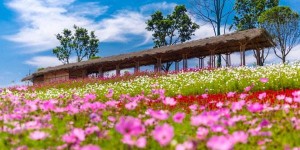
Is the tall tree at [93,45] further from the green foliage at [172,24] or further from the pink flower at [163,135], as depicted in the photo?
the pink flower at [163,135]

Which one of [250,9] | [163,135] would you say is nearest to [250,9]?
[250,9]

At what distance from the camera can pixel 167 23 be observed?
48781 mm

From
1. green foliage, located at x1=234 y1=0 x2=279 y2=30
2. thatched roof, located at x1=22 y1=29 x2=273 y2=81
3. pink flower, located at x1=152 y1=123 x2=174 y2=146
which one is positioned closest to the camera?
pink flower, located at x1=152 y1=123 x2=174 y2=146

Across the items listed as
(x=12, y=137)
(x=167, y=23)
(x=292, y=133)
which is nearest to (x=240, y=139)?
(x=292, y=133)

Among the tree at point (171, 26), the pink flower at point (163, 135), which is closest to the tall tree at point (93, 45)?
the tree at point (171, 26)

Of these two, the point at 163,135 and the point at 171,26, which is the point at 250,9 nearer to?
the point at 171,26

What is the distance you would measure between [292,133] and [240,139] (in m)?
1.68

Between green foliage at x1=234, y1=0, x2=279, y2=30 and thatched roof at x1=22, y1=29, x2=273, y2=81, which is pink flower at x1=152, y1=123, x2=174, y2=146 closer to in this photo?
thatched roof at x1=22, y1=29, x2=273, y2=81

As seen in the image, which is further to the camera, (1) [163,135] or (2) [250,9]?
(2) [250,9]

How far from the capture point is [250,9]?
43.4 m

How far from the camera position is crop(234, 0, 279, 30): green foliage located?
141 feet

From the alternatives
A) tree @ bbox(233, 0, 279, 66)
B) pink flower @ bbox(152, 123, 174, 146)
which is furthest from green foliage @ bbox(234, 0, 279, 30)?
pink flower @ bbox(152, 123, 174, 146)

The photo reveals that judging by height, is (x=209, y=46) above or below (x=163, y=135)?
above

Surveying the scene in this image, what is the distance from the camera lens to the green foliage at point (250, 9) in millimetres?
42875
